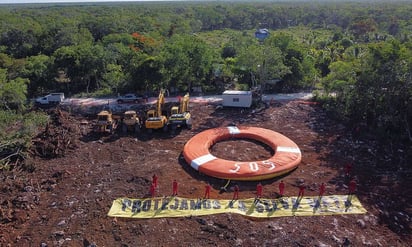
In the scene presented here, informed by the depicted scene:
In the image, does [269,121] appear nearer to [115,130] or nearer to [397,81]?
[397,81]

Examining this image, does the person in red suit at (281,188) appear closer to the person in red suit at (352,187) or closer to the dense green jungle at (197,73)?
the person in red suit at (352,187)

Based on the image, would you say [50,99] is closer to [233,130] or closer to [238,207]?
[233,130]

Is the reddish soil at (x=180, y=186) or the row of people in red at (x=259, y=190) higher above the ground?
the row of people in red at (x=259, y=190)

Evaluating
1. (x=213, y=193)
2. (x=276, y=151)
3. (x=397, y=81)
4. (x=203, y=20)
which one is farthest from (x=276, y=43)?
(x=203, y=20)


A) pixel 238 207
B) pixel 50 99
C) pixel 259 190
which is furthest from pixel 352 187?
pixel 50 99

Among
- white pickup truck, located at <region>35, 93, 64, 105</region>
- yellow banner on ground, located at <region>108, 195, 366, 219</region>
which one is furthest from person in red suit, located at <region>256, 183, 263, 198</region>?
white pickup truck, located at <region>35, 93, 64, 105</region>

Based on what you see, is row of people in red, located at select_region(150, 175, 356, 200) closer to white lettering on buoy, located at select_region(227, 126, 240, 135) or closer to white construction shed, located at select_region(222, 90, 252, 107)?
white lettering on buoy, located at select_region(227, 126, 240, 135)

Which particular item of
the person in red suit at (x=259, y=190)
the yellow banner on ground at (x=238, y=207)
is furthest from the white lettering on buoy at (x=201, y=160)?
the person in red suit at (x=259, y=190)
